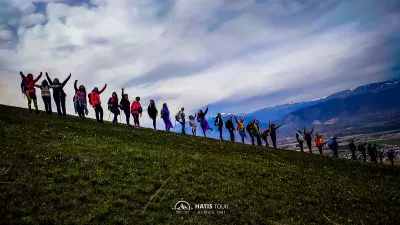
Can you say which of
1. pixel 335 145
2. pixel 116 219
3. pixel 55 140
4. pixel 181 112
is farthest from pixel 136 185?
pixel 335 145

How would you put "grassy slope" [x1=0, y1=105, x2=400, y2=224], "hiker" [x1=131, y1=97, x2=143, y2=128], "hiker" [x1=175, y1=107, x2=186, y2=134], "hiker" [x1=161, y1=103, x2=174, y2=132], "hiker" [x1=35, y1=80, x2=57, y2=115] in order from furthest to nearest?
"hiker" [x1=175, y1=107, x2=186, y2=134], "hiker" [x1=161, y1=103, x2=174, y2=132], "hiker" [x1=131, y1=97, x2=143, y2=128], "hiker" [x1=35, y1=80, x2=57, y2=115], "grassy slope" [x1=0, y1=105, x2=400, y2=224]

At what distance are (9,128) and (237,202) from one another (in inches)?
694

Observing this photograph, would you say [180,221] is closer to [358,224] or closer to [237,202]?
[237,202]

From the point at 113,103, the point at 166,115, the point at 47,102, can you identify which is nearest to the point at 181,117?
the point at 166,115

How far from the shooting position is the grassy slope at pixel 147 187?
11.0 m

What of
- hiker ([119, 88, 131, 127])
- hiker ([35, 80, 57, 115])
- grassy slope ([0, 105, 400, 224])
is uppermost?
hiker ([35, 80, 57, 115])

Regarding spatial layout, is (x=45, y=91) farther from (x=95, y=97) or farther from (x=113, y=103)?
(x=113, y=103)

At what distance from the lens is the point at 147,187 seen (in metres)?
13.5

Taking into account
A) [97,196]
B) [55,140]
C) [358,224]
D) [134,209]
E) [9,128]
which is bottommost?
[358,224]

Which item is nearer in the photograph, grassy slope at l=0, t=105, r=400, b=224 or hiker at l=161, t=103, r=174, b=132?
grassy slope at l=0, t=105, r=400, b=224

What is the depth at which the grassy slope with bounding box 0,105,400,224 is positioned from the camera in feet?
36.0

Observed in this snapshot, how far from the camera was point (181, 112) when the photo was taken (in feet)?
124

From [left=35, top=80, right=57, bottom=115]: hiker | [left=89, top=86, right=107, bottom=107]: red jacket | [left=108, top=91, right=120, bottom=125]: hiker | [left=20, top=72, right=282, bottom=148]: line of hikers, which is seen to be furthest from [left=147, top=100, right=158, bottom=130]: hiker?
[left=35, top=80, right=57, bottom=115]: hiker

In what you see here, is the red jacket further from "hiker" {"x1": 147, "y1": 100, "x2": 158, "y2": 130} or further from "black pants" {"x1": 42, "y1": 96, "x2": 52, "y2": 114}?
"hiker" {"x1": 147, "y1": 100, "x2": 158, "y2": 130}
